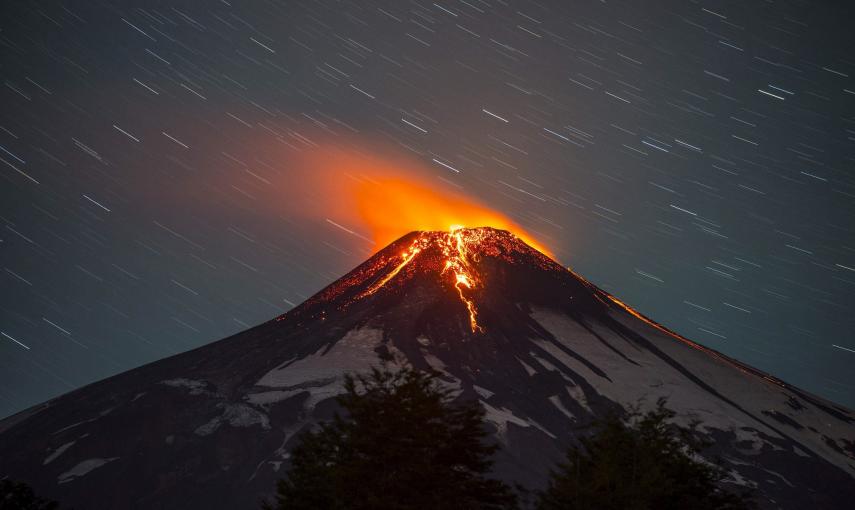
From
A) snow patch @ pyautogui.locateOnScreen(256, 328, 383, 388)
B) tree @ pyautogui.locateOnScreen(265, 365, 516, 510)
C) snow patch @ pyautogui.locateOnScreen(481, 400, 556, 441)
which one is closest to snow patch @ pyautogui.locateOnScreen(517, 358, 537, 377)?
snow patch @ pyautogui.locateOnScreen(481, 400, 556, 441)

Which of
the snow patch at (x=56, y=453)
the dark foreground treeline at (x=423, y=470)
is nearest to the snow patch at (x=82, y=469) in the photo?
the snow patch at (x=56, y=453)

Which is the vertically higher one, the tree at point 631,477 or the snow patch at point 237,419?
the tree at point 631,477

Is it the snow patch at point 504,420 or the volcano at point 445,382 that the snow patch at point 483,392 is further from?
the snow patch at point 504,420

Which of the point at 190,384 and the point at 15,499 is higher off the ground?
the point at 15,499

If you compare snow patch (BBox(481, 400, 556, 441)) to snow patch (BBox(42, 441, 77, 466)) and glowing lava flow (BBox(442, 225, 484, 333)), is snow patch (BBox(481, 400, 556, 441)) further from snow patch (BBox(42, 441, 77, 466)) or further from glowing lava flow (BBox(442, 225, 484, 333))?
snow patch (BBox(42, 441, 77, 466))

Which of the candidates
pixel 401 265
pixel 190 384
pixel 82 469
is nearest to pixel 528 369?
pixel 401 265

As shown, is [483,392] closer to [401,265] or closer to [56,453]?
[401,265]
